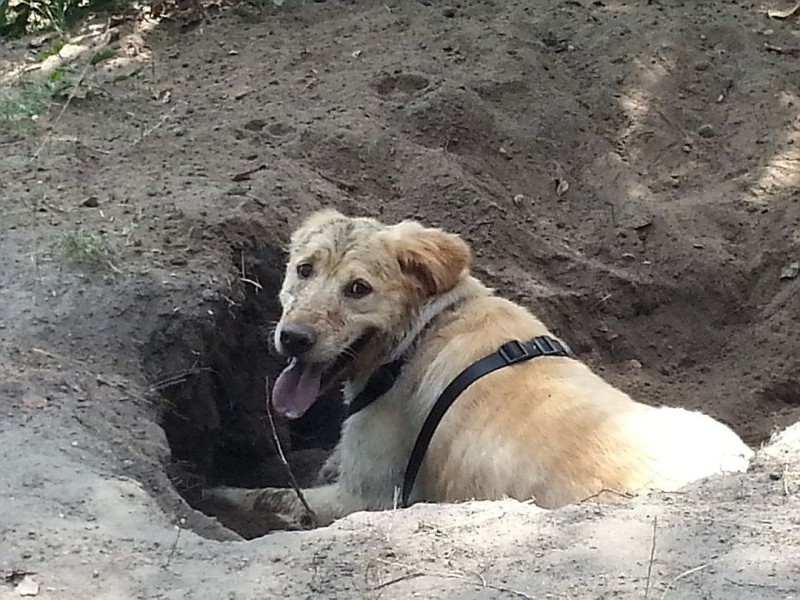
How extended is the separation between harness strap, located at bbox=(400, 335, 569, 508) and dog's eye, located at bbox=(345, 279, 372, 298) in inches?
22.4

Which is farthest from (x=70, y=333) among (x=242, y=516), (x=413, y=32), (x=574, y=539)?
(x=413, y=32)

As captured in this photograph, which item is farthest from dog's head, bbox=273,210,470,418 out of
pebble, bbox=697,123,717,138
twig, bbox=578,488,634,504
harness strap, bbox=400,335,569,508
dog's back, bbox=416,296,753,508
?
pebble, bbox=697,123,717,138

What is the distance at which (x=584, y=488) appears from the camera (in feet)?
13.3

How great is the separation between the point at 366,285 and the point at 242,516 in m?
1.19

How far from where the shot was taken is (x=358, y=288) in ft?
16.4

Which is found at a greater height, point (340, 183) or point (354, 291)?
point (354, 291)

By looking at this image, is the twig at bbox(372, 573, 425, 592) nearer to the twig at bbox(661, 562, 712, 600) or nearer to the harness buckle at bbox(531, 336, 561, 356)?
the twig at bbox(661, 562, 712, 600)

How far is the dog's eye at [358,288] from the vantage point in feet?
16.3

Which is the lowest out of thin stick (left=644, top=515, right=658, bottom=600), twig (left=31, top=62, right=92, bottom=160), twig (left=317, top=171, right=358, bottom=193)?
twig (left=317, top=171, right=358, bottom=193)

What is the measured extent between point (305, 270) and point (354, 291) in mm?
255

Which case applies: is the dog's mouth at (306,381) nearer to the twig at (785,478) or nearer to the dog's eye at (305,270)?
the dog's eye at (305,270)

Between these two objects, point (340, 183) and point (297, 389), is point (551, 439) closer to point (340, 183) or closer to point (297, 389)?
point (297, 389)

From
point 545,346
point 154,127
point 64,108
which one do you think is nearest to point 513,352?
point 545,346

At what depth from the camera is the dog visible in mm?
4207
